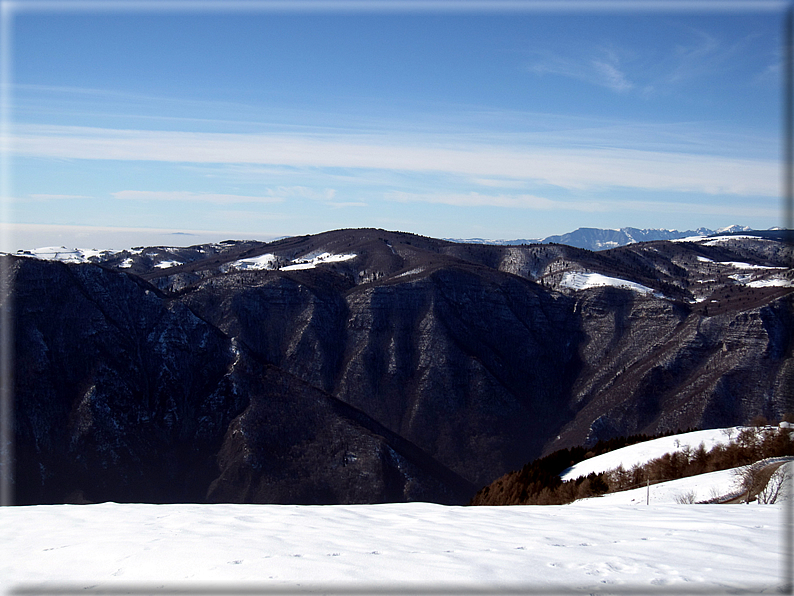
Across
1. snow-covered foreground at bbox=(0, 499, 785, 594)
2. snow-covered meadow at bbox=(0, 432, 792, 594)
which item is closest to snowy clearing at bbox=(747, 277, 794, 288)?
snow-covered meadow at bbox=(0, 432, 792, 594)

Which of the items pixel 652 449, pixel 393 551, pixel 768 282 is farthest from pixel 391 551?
pixel 768 282

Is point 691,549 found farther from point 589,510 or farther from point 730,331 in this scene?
point 730,331

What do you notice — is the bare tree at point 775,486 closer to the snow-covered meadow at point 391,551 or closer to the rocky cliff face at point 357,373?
the snow-covered meadow at point 391,551

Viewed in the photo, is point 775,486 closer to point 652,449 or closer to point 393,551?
point 393,551

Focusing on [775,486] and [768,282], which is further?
[768,282]

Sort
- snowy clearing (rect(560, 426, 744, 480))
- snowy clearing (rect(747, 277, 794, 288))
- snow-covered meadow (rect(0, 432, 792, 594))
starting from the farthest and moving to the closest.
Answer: snowy clearing (rect(747, 277, 794, 288)) < snowy clearing (rect(560, 426, 744, 480)) < snow-covered meadow (rect(0, 432, 792, 594))

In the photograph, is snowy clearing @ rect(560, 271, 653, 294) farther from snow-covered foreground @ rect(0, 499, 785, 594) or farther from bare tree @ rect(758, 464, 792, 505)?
snow-covered foreground @ rect(0, 499, 785, 594)

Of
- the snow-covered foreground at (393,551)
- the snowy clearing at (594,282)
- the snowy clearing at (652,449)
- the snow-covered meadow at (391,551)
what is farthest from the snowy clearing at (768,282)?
the snow-covered foreground at (393,551)
